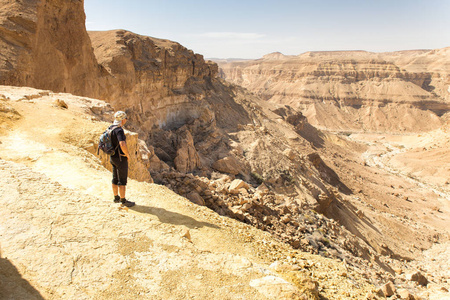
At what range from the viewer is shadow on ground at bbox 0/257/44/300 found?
10.1ft

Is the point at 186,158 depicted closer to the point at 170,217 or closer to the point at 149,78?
the point at 149,78

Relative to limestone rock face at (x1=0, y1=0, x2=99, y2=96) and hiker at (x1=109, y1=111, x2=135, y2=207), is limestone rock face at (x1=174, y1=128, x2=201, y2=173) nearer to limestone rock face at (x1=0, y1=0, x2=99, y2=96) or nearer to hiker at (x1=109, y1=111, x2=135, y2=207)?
limestone rock face at (x1=0, y1=0, x2=99, y2=96)

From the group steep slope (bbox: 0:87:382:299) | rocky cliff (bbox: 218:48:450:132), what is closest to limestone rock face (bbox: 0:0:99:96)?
steep slope (bbox: 0:87:382:299)

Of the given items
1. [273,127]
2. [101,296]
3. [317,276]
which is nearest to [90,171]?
[101,296]

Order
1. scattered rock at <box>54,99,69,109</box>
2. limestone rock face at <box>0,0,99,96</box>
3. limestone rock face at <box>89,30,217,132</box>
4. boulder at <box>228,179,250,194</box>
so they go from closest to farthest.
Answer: scattered rock at <box>54,99,69,109</box>
limestone rock face at <box>0,0,99,96</box>
boulder at <box>228,179,250,194</box>
limestone rock face at <box>89,30,217,132</box>

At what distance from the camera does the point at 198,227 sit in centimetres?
520

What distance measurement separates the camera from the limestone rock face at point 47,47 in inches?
425

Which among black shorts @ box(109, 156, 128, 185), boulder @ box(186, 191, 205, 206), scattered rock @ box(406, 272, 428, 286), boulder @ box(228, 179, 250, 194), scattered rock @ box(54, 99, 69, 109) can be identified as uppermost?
scattered rock @ box(54, 99, 69, 109)

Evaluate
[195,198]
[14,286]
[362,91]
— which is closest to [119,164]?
[14,286]

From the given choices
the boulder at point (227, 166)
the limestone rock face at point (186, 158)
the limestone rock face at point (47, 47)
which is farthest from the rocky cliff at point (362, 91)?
the limestone rock face at point (47, 47)

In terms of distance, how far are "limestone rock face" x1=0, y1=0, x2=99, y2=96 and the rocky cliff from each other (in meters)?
59.6

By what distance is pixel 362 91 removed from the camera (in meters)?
78.2

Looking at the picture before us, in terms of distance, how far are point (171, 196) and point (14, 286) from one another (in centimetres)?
350

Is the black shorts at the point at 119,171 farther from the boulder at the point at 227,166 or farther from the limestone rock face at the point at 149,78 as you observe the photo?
the limestone rock face at the point at 149,78
